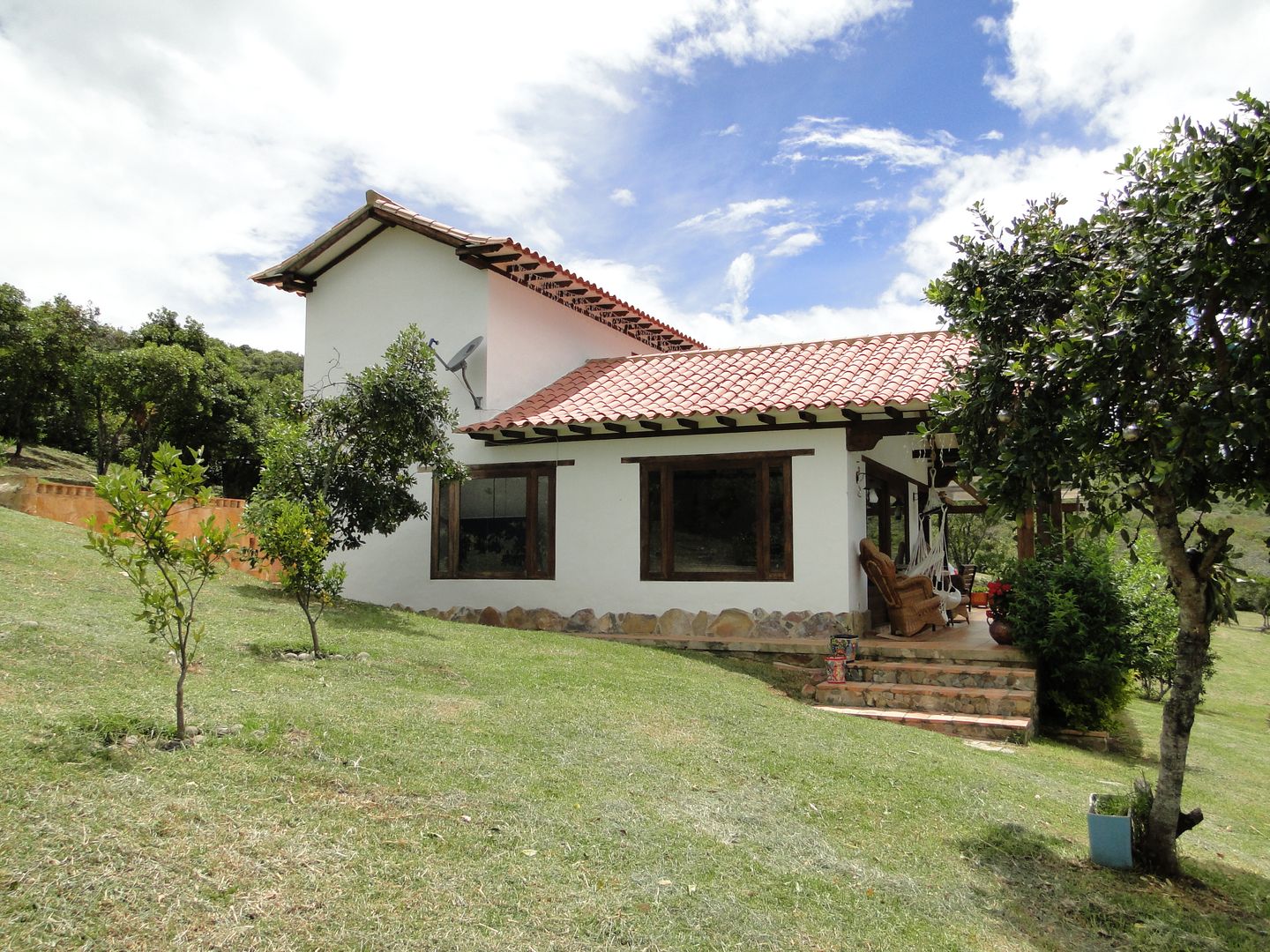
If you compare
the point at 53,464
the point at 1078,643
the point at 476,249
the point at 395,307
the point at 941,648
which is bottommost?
the point at 941,648

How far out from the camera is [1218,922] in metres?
4.66

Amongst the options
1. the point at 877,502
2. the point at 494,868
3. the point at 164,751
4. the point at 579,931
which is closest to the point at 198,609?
the point at 164,751

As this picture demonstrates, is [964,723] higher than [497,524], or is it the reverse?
[497,524]

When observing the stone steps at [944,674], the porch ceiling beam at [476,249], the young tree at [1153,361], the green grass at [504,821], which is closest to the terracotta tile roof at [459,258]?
the porch ceiling beam at [476,249]

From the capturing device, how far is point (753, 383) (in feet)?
39.4

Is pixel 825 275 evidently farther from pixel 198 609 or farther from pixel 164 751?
pixel 164 751

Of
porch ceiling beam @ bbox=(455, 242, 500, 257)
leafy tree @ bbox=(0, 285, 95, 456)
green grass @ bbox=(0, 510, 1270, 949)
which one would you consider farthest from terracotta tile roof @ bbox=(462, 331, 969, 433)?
leafy tree @ bbox=(0, 285, 95, 456)

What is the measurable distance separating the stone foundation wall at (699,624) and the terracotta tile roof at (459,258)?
16.6 ft

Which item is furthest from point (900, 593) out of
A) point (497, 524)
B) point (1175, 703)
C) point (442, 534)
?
point (442, 534)

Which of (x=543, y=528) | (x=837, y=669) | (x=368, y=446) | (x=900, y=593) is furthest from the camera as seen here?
(x=543, y=528)

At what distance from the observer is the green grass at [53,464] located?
936 inches

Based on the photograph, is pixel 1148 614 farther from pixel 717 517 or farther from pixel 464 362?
pixel 464 362

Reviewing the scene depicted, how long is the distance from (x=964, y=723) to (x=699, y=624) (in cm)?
358

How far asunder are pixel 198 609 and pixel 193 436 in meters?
20.9
